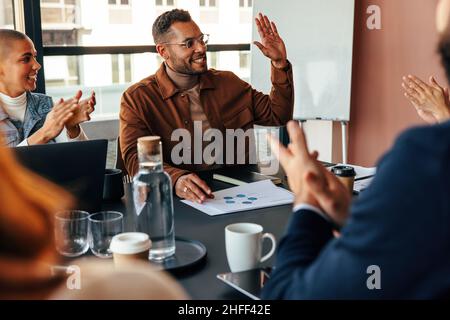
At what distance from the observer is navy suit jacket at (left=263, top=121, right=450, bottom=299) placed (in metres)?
0.72

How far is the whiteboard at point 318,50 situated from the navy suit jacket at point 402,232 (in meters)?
3.03

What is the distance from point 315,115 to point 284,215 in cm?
234

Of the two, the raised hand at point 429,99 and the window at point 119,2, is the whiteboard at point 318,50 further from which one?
the raised hand at point 429,99

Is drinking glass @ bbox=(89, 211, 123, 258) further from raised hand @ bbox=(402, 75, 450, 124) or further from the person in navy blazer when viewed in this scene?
raised hand @ bbox=(402, 75, 450, 124)

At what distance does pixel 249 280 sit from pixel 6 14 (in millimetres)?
2708

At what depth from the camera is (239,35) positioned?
4.25 metres

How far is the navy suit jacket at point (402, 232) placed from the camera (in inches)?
28.3

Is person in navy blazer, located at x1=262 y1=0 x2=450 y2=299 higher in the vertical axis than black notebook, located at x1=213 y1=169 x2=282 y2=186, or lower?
higher

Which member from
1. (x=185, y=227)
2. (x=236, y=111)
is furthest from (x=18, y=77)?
(x=185, y=227)

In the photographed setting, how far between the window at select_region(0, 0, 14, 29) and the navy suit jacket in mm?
2963

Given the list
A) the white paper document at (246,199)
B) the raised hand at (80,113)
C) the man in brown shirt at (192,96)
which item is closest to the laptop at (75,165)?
the white paper document at (246,199)

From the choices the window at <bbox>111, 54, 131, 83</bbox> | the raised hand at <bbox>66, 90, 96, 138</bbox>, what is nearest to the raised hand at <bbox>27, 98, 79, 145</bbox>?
the raised hand at <bbox>66, 90, 96, 138</bbox>
